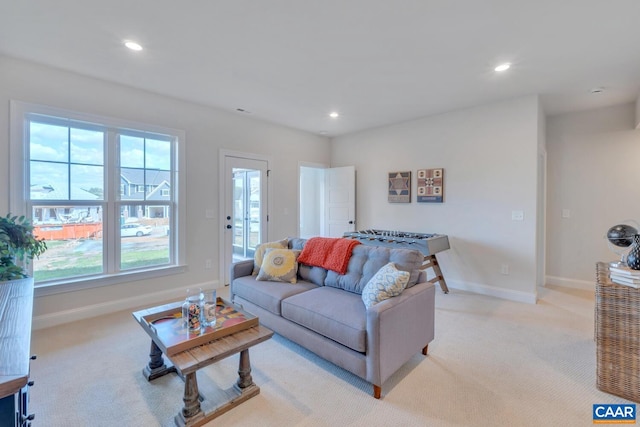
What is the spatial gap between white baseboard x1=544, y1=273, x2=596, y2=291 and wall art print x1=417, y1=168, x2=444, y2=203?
210cm

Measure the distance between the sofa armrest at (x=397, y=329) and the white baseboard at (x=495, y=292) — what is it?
208cm

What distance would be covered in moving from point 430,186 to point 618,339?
287 centimetres

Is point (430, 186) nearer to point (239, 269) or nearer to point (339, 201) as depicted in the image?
point (339, 201)

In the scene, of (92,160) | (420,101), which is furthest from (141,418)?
(420,101)

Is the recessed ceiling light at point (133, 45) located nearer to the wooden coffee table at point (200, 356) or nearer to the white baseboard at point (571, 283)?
the wooden coffee table at point (200, 356)

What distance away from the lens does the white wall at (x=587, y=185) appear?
3844 millimetres

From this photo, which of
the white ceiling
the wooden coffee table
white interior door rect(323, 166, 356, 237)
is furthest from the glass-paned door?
the wooden coffee table

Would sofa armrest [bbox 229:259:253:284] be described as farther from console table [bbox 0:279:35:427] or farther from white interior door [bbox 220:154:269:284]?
console table [bbox 0:279:35:427]

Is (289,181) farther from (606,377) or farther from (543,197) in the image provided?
(606,377)

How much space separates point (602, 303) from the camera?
1.94 m

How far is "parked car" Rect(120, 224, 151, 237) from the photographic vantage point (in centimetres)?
349

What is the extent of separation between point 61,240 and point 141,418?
93.1 inches

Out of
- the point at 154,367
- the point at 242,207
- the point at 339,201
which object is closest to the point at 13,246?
the point at 154,367

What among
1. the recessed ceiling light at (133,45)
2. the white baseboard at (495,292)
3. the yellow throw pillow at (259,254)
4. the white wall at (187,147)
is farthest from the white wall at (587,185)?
the recessed ceiling light at (133,45)
